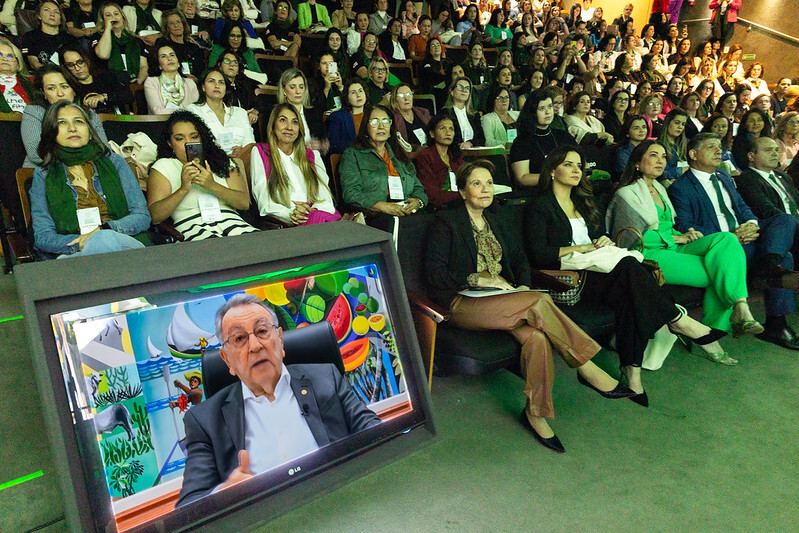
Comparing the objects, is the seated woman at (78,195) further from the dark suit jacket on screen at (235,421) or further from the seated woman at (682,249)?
the seated woman at (682,249)

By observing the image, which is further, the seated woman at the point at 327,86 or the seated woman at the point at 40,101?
the seated woman at the point at 327,86

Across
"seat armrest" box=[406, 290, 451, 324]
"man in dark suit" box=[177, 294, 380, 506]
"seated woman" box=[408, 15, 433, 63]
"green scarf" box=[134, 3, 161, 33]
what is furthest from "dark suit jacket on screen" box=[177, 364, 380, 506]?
"seated woman" box=[408, 15, 433, 63]

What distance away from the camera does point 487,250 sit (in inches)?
92.2

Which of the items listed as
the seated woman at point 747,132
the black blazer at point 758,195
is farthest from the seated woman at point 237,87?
the seated woman at point 747,132

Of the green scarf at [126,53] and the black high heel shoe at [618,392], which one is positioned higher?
the green scarf at [126,53]

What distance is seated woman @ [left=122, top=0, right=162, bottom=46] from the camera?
4.55 metres

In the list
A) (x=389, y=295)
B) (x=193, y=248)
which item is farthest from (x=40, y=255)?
(x=389, y=295)

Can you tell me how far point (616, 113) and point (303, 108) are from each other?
333 cm

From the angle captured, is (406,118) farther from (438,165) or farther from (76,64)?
(76,64)

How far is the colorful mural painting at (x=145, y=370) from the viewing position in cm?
99

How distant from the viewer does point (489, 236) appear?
2381 millimetres

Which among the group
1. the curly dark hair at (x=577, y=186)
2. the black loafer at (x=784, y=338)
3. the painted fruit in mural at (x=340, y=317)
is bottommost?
the black loafer at (x=784, y=338)

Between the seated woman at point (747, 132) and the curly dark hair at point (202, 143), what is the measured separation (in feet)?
14.4

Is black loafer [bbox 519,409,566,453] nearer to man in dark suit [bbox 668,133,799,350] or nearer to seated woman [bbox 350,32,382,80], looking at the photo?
man in dark suit [bbox 668,133,799,350]
